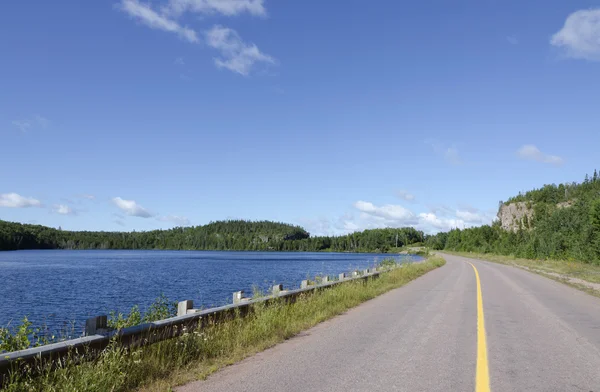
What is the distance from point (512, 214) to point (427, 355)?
621 ft

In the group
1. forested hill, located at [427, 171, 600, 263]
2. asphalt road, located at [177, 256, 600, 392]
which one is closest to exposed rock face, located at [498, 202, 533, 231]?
forested hill, located at [427, 171, 600, 263]

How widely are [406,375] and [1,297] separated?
101ft

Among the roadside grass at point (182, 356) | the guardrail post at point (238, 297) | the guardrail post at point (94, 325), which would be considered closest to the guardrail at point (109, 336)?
the guardrail post at point (94, 325)

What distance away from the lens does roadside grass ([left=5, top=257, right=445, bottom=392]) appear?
5.17 metres

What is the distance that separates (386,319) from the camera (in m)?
11.6

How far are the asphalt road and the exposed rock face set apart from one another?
168 metres

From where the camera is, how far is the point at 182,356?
6980 millimetres

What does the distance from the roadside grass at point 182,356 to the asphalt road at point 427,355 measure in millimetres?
359

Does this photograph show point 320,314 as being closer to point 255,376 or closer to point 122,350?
point 255,376

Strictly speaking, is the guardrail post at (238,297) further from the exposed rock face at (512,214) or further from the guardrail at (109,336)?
the exposed rock face at (512,214)

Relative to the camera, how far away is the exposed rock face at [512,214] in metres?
168

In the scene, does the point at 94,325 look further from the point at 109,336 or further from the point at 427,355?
the point at 427,355

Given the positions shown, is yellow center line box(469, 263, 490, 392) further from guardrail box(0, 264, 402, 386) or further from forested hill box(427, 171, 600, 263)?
forested hill box(427, 171, 600, 263)

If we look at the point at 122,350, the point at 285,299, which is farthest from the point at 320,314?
the point at 122,350
